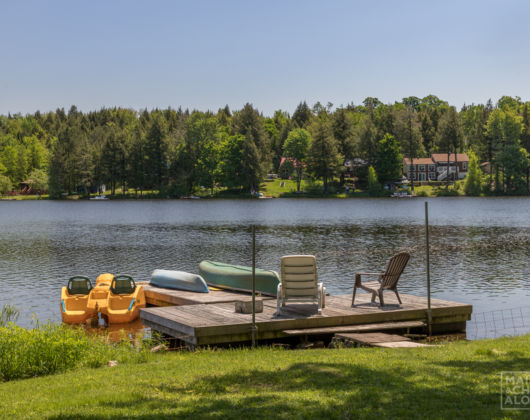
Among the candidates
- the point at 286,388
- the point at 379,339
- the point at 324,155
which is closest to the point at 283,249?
the point at 379,339

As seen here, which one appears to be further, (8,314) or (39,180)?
(39,180)

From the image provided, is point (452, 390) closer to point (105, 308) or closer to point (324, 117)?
point (105, 308)

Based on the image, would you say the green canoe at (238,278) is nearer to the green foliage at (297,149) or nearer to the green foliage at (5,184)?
the green foliage at (297,149)

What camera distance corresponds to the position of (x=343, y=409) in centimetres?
654

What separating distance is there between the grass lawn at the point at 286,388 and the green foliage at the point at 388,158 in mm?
118722

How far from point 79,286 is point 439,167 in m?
135

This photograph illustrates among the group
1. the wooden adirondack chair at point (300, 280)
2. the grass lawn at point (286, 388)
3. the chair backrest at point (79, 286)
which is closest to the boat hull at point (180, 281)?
the chair backrest at point (79, 286)

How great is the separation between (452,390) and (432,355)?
2.78 m

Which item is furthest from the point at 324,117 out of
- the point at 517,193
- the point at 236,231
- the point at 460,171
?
the point at 236,231

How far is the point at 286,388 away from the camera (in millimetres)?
7691

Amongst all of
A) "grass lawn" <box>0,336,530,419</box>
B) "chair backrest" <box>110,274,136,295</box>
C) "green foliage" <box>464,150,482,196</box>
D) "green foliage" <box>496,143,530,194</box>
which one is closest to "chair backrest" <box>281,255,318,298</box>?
"grass lawn" <box>0,336,530,419</box>

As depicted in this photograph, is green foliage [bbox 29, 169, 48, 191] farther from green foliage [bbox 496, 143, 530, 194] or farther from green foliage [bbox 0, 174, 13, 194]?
green foliage [bbox 496, 143, 530, 194]

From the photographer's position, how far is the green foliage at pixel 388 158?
126688 millimetres

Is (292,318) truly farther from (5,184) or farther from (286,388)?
(5,184)
